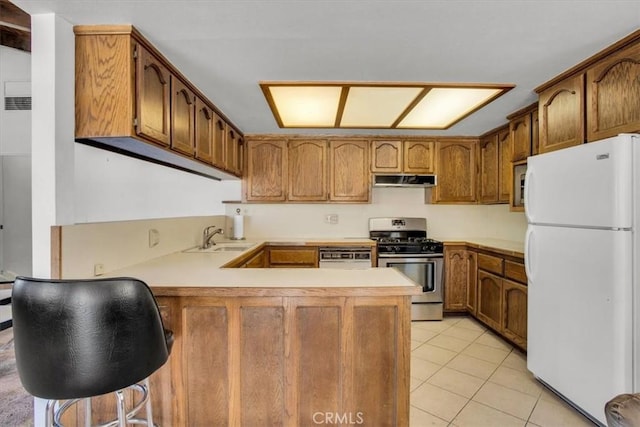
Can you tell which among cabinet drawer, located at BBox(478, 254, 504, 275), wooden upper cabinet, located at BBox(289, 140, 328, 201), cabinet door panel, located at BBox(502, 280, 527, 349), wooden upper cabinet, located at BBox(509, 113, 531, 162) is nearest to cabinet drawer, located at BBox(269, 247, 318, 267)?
wooden upper cabinet, located at BBox(289, 140, 328, 201)

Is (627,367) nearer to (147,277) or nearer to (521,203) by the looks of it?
(521,203)

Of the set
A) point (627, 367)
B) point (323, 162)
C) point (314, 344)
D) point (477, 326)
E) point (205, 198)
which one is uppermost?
point (323, 162)

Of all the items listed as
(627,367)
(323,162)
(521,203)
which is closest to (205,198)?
(323,162)

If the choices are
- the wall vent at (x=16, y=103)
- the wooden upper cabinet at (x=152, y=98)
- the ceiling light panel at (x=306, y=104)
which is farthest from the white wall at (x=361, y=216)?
the wall vent at (x=16, y=103)

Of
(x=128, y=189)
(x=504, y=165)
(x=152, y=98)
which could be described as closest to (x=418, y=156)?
(x=504, y=165)

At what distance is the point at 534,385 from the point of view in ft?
6.92

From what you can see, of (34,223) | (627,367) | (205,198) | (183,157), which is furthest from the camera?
(205,198)

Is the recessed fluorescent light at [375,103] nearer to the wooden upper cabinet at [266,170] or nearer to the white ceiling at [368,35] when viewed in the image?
the white ceiling at [368,35]

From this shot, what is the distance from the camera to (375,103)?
2.40m

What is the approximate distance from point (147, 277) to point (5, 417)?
4.44 ft

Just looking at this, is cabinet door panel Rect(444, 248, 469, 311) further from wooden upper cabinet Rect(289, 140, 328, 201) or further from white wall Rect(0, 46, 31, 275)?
white wall Rect(0, 46, 31, 275)

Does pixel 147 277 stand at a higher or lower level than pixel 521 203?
lower

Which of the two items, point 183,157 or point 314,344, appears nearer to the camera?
point 314,344

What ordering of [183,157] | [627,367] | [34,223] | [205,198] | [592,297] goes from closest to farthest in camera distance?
[34,223]
[627,367]
[592,297]
[183,157]
[205,198]
